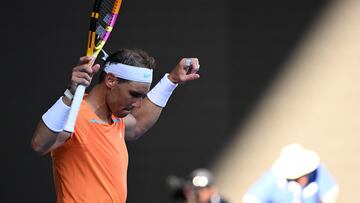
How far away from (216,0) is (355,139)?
5.93ft

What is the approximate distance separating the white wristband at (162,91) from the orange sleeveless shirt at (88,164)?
62cm

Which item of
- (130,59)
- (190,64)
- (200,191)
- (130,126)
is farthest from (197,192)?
(130,59)

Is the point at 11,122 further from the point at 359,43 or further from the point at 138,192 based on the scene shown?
the point at 359,43

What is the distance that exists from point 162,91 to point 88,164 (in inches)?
33.0

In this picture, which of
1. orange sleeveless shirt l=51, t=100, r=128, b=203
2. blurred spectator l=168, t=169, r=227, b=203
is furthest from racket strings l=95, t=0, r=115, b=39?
blurred spectator l=168, t=169, r=227, b=203

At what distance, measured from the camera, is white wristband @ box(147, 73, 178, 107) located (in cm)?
462

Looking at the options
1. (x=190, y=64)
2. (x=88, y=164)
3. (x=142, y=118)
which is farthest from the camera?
(x=142, y=118)

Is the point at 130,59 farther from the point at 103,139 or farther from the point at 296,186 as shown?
the point at 296,186

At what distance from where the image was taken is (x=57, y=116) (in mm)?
3477

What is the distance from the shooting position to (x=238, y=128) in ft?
25.2

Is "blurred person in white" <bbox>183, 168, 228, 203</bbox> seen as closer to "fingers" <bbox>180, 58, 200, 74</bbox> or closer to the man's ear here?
"fingers" <bbox>180, 58, 200, 74</bbox>

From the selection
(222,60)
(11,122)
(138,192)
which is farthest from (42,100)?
(222,60)

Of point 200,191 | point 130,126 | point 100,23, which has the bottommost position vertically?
point 200,191

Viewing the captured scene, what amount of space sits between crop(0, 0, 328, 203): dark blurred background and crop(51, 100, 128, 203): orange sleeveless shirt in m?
2.99
